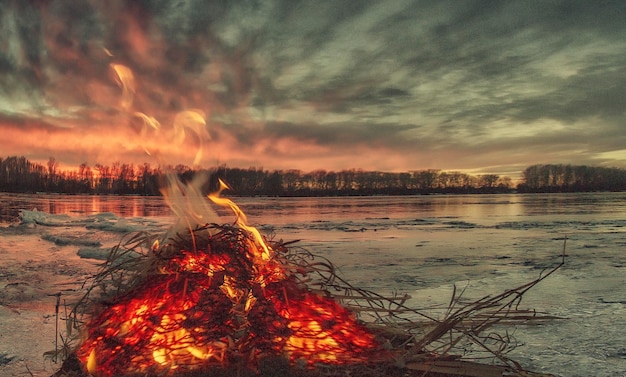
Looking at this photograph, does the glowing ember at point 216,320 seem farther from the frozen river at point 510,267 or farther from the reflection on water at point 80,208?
the reflection on water at point 80,208

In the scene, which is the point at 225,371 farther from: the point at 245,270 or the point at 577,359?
the point at 577,359

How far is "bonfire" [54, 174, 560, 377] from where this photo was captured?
192 cm

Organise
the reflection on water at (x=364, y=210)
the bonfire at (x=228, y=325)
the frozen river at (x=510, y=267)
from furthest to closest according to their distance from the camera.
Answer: the reflection on water at (x=364, y=210) → the frozen river at (x=510, y=267) → the bonfire at (x=228, y=325)

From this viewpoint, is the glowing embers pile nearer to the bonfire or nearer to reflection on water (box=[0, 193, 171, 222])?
the bonfire

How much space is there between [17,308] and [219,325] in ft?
15.3

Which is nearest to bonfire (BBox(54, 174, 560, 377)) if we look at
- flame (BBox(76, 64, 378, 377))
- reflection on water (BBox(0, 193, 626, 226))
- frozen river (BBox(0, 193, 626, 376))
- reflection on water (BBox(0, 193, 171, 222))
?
flame (BBox(76, 64, 378, 377))

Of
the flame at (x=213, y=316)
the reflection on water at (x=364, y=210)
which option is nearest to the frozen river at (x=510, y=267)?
the flame at (x=213, y=316)

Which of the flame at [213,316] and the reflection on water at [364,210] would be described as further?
the reflection on water at [364,210]

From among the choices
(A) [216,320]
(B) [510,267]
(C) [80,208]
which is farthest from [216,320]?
(C) [80,208]

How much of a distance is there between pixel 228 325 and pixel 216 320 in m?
0.06

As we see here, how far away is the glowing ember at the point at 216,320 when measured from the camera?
6.31ft

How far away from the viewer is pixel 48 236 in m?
13.3

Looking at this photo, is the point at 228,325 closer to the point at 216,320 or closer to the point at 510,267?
the point at 216,320

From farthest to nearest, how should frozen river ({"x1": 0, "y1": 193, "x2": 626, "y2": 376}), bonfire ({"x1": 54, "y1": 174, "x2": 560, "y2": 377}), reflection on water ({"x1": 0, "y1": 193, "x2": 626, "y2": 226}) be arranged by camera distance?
1. reflection on water ({"x1": 0, "y1": 193, "x2": 626, "y2": 226})
2. frozen river ({"x1": 0, "y1": 193, "x2": 626, "y2": 376})
3. bonfire ({"x1": 54, "y1": 174, "x2": 560, "y2": 377})
